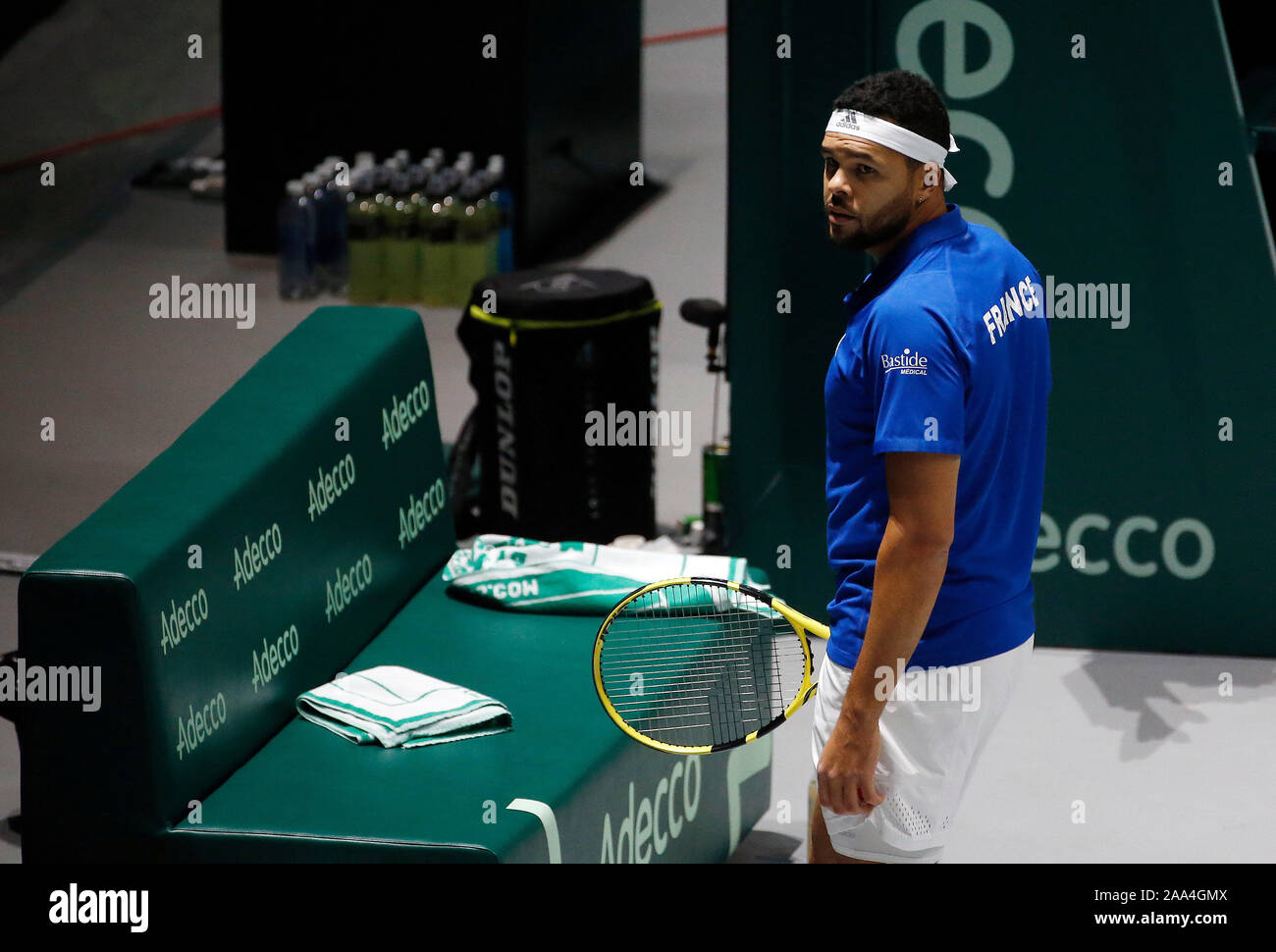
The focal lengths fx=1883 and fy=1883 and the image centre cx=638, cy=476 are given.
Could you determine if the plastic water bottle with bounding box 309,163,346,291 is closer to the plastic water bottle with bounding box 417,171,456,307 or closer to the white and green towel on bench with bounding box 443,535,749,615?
the plastic water bottle with bounding box 417,171,456,307

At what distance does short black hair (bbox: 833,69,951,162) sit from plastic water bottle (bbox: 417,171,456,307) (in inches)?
240

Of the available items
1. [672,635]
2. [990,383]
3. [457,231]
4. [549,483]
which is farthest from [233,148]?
[990,383]

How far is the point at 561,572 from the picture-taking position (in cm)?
445

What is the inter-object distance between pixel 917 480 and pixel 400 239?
256 inches

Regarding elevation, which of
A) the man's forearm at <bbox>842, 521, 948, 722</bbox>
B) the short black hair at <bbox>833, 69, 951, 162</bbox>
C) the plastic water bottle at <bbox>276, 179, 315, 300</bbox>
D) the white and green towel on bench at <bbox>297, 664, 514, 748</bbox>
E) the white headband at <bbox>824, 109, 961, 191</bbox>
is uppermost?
the short black hair at <bbox>833, 69, 951, 162</bbox>

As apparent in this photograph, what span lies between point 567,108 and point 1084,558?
5.05 m

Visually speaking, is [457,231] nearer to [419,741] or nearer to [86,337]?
[86,337]

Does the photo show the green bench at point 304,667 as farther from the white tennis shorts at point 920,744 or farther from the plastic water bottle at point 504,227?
the plastic water bottle at point 504,227

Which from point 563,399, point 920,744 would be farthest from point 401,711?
point 563,399

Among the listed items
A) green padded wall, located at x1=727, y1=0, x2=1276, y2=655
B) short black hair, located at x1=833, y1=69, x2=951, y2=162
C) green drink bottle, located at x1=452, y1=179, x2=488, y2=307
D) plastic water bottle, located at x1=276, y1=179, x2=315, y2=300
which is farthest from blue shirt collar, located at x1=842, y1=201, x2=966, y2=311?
plastic water bottle, located at x1=276, y1=179, x2=315, y2=300

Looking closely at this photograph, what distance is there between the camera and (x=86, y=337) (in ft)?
28.0

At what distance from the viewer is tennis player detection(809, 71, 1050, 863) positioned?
2818 mm

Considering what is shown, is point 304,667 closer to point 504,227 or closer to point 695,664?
point 695,664

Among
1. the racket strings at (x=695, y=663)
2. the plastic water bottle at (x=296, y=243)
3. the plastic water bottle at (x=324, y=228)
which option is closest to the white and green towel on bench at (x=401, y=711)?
the racket strings at (x=695, y=663)
